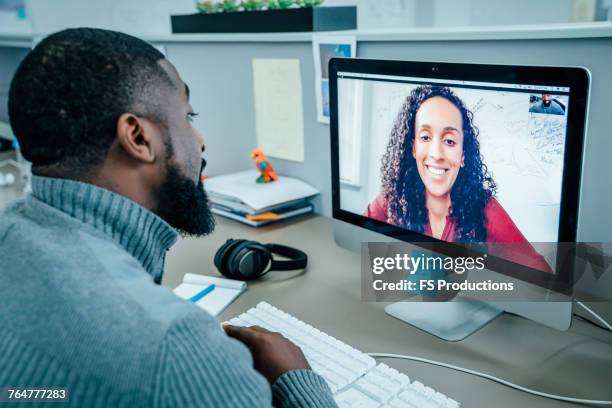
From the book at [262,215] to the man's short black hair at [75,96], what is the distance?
0.66 meters

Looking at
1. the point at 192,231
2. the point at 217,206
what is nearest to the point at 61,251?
the point at 192,231

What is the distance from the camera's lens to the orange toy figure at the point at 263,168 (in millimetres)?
1331

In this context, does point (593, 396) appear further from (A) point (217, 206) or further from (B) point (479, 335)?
(A) point (217, 206)

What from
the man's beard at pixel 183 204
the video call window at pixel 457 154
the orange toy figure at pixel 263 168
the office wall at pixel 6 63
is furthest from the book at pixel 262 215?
the office wall at pixel 6 63

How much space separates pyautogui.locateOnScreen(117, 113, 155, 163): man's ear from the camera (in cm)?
57

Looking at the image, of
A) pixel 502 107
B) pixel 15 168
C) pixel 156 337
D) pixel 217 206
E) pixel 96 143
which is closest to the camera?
pixel 156 337

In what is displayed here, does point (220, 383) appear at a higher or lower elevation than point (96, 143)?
lower

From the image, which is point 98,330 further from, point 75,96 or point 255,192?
point 255,192

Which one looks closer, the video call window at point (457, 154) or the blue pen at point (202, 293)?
the video call window at point (457, 154)

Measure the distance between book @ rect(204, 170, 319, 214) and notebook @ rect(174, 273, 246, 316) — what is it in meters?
0.28

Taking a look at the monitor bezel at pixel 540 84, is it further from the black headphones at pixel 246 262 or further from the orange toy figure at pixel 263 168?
the orange toy figure at pixel 263 168

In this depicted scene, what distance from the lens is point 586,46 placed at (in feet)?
2.59

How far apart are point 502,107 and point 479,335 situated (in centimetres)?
32

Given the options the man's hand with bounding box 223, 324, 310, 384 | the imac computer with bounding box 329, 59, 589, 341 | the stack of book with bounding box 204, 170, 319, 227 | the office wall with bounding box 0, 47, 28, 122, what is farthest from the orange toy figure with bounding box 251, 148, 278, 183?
the office wall with bounding box 0, 47, 28, 122
